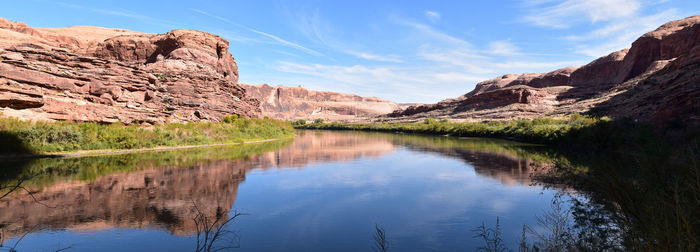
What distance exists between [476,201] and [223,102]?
4152 cm

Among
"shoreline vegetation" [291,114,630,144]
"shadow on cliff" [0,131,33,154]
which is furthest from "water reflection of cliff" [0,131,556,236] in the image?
"shoreline vegetation" [291,114,630,144]

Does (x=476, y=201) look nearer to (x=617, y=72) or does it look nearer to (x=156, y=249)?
(x=156, y=249)

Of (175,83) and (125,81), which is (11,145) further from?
(175,83)

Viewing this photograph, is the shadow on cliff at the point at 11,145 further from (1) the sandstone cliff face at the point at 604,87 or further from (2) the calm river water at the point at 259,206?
(1) the sandstone cliff face at the point at 604,87

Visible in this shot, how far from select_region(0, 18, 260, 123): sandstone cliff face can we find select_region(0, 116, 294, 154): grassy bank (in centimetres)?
206

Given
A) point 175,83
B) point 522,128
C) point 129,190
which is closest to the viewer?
point 129,190

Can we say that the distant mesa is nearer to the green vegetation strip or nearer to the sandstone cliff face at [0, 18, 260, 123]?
the sandstone cliff face at [0, 18, 260, 123]

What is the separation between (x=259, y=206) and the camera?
11414 millimetres

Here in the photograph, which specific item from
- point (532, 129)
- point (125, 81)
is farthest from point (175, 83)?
point (532, 129)

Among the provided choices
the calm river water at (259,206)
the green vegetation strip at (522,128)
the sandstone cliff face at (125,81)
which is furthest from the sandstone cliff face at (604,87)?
the sandstone cliff face at (125,81)

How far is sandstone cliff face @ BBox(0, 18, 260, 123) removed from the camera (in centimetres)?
2514

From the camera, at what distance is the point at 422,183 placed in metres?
15.8

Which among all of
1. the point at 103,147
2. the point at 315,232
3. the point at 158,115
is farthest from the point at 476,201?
the point at 158,115

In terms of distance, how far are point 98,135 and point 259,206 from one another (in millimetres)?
20841
